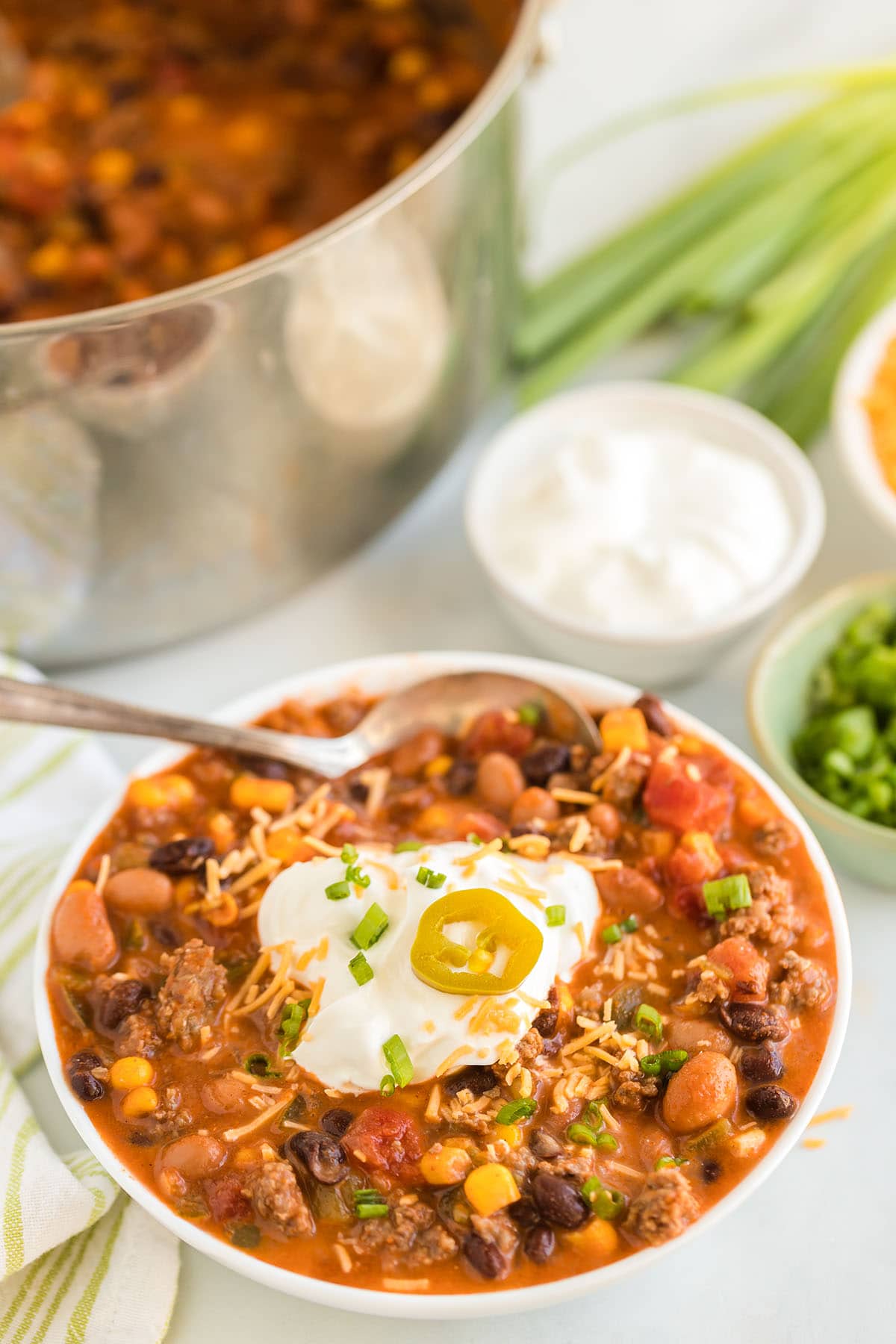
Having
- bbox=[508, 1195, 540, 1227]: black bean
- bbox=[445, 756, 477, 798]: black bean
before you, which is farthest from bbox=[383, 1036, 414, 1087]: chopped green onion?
bbox=[445, 756, 477, 798]: black bean

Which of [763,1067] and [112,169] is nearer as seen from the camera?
[763,1067]

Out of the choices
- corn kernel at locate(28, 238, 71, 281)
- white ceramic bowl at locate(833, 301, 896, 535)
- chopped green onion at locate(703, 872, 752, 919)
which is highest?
corn kernel at locate(28, 238, 71, 281)

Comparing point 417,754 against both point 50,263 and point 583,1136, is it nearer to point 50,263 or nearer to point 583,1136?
point 583,1136

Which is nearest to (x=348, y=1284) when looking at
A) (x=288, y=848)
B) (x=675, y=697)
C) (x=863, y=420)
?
(x=288, y=848)

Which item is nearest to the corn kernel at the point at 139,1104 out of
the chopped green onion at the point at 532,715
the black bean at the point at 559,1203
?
the black bean at the point at 559,1203

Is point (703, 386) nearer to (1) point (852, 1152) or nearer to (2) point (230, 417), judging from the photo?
(2) point (230, 417)

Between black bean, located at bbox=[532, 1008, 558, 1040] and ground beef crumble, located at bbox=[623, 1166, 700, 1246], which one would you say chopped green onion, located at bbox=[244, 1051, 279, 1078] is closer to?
black bean, located at bbox=[532, 1008, 558, 1040]
